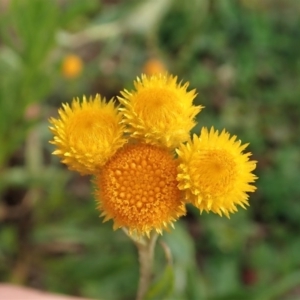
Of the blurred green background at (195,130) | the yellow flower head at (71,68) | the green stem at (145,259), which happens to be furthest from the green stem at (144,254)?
the yellow flower head at (71,68)

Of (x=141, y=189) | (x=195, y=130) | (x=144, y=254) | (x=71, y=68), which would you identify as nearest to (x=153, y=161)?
(x=141, y=189)

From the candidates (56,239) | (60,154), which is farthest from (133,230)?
(56,239)

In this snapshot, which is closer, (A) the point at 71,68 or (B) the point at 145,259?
(B) the point at 145,259

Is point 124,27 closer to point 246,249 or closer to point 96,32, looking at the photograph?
point 96,32

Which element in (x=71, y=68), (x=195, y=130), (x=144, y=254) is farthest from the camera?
(x=71, y=68)

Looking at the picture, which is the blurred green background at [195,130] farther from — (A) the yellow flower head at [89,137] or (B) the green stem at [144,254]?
(A) the yellow flower head at [89,137]

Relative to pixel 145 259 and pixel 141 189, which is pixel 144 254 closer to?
pixel 145 259

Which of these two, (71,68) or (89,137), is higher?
(71,68)
